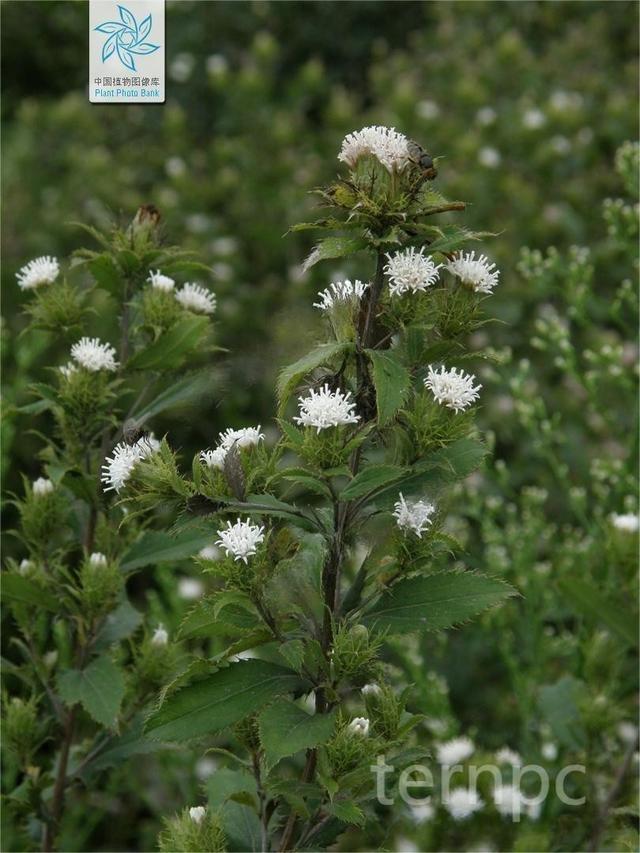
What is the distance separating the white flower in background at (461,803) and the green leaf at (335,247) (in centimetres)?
128

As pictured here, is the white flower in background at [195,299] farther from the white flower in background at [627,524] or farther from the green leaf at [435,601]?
the white flower in background at [627,524]

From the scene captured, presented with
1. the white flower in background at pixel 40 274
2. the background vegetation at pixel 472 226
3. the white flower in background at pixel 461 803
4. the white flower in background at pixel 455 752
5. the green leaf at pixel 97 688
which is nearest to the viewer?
the green leaf at pixel 97 688

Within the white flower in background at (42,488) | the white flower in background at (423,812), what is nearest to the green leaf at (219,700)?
the white flower in background at (42,488)

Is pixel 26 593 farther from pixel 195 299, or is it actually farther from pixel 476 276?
pixel 476 276

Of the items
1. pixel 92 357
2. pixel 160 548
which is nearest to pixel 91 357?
pixel 92 357

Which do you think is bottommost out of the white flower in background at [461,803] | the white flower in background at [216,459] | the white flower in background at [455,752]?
the white flower in background at [461,803]

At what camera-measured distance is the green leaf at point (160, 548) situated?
186cm

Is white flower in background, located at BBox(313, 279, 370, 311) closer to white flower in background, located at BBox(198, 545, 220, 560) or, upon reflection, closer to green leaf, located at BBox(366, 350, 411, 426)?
green leaf, located at BBox(366, 350, 411, 426)

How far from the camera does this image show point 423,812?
89.2 inches

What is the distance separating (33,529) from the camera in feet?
6.15

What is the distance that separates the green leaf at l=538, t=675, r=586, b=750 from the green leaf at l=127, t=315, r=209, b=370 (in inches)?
41.3

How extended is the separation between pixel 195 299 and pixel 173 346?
0.41 ft

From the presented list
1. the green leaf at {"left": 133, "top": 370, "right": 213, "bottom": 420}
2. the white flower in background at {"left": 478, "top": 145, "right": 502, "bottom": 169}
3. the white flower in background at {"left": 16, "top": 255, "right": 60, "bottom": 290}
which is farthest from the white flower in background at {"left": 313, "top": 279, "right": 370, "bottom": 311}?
the white flower in background at {"left": 478, "top": 145, "right": 502, "bottom": 169}

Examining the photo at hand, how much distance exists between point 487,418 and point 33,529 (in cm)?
249
